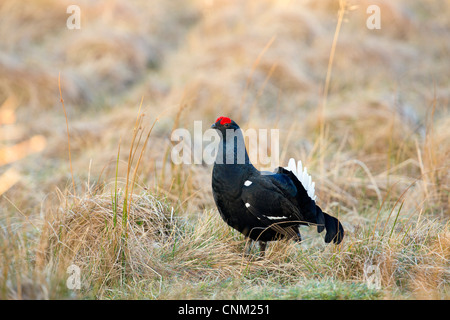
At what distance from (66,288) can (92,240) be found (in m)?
0.57

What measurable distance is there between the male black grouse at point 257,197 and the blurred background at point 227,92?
0.58 meters

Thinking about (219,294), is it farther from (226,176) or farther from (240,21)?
(240,21)

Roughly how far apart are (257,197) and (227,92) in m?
4.46

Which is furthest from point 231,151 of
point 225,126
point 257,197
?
point 257,197

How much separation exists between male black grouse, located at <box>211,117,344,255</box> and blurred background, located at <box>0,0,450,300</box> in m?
0.58

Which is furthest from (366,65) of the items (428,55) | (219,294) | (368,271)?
(219,294)

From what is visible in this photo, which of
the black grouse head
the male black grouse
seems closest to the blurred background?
the black grouse head

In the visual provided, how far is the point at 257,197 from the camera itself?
2881 millimetres

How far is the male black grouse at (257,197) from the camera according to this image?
2.90 meters

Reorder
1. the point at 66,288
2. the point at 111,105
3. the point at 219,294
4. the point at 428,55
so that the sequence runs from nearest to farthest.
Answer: the point at 66,288 → the point at 219,294 → the point at 111,105 → the point at 428,55

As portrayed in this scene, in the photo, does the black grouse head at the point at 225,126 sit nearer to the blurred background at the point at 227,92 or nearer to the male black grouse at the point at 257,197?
the male black grouse at the point at 257,197

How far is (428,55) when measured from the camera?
31.2 feet

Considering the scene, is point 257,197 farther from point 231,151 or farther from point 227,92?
point 227,92

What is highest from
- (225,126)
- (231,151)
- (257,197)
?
(225,126)
